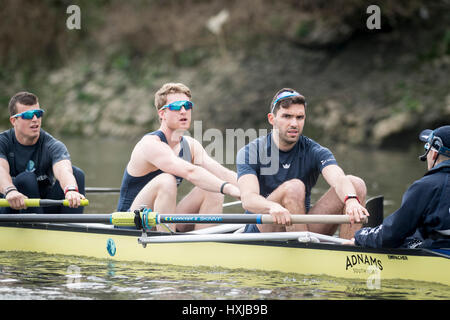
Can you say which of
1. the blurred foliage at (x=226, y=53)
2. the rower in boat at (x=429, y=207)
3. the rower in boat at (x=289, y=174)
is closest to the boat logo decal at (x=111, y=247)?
the rower in boat at (x=289, y=174)

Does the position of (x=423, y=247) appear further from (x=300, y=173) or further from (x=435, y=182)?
(x=300, y=173)

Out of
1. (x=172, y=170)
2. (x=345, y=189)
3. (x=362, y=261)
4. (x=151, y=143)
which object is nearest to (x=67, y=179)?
(x=151, y=143)

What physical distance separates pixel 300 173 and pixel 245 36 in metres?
21.2

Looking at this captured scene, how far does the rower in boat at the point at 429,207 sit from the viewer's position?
5398 millimetres

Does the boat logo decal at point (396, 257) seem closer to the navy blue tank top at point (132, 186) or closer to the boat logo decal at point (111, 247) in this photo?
the navy blue tank top at point (132, 186)

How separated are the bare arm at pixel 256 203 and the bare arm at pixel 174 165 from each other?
55 cm

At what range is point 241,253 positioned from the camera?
668cm

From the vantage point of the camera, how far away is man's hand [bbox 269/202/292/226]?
6141 millimetres

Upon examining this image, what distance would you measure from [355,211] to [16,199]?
368 cm

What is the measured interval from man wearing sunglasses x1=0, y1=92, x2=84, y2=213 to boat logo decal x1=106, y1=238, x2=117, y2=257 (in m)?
0.56

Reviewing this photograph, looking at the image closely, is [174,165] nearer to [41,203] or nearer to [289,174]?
[289,174]

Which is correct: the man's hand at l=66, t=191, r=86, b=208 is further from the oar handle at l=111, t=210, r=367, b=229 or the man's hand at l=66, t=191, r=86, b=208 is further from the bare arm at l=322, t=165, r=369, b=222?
the bare arm at l=322, t=165, r=369, b=222

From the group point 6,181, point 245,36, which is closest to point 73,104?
point 245,36

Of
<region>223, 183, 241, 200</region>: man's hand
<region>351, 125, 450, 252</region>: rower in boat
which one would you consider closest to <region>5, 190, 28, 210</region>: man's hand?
<region>223, 183, 241, 200</region>: man's hand
